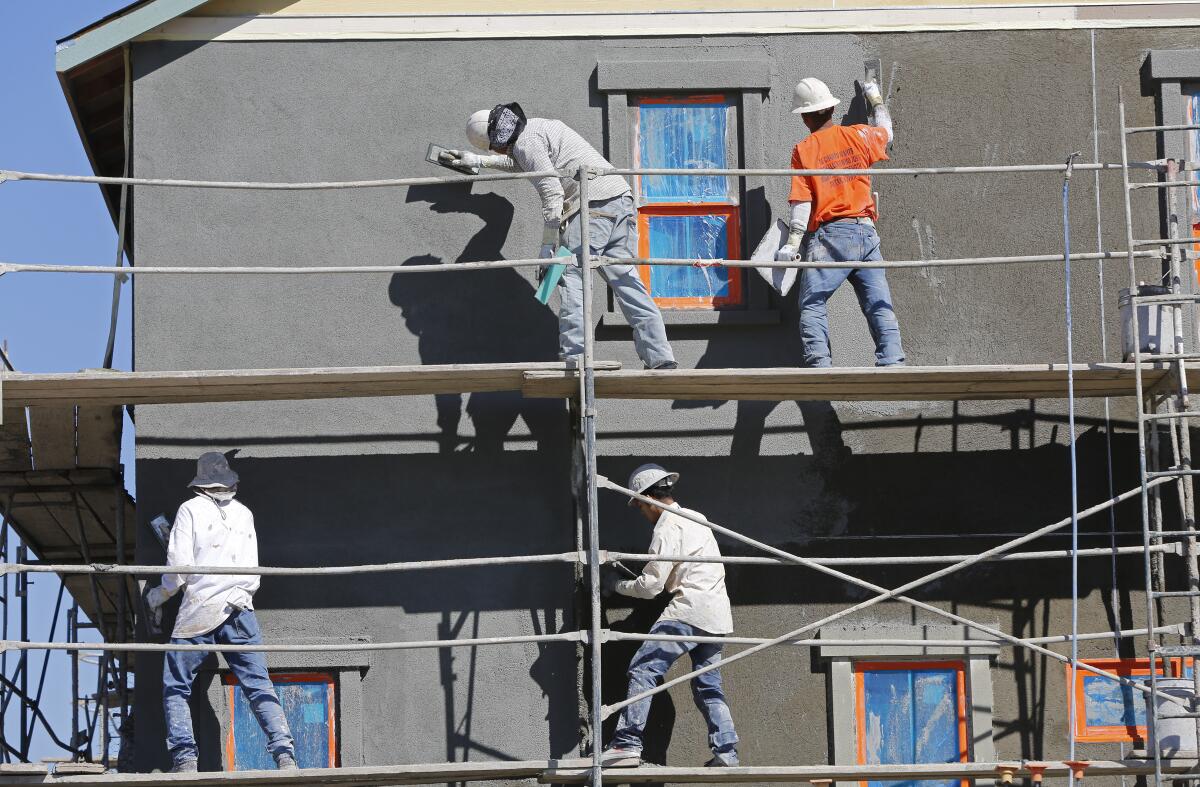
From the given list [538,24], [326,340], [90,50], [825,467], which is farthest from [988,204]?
[90,50]

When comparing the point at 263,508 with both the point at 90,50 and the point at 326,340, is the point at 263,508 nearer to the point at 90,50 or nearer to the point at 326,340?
the point at 326,340

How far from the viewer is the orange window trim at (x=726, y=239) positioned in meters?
12.4

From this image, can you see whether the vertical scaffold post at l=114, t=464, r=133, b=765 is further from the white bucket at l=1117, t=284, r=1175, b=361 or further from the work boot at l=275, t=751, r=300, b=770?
the white bucket at l=1117, t=284, r=1175, b=361

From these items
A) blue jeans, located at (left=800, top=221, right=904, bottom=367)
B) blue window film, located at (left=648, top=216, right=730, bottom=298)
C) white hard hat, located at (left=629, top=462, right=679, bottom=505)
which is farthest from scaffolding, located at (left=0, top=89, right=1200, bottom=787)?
blue window film, located at (left=648, top=216, right=730, bottom=298)

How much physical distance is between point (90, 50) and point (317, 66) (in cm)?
145

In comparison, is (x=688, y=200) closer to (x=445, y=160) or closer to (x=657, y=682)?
(x=445, y=160)

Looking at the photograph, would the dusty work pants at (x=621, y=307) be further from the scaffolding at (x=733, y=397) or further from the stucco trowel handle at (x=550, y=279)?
the scaffolding at (x=733, y=397)

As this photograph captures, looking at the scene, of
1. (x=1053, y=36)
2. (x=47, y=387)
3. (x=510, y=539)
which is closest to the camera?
(x=47, y=387)

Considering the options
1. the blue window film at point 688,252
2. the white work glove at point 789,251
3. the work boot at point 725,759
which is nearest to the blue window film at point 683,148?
the blue window film at point 688,252

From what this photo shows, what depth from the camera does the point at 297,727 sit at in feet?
38.3

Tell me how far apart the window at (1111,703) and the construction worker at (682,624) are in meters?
2.23

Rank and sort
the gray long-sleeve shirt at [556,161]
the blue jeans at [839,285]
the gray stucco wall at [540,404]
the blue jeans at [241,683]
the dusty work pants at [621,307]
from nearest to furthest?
1. the blue jeans at [241,683]
2. the dusty work pants at [621,307]
3. the gray long-sleeve shirt at [556,161]
4. the blue jeans at [839,285]
5. the gray stucco wall at [540,404]

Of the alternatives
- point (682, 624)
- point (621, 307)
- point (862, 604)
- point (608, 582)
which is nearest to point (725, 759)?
point (682, 624)

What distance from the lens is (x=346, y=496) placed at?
1198 cm
